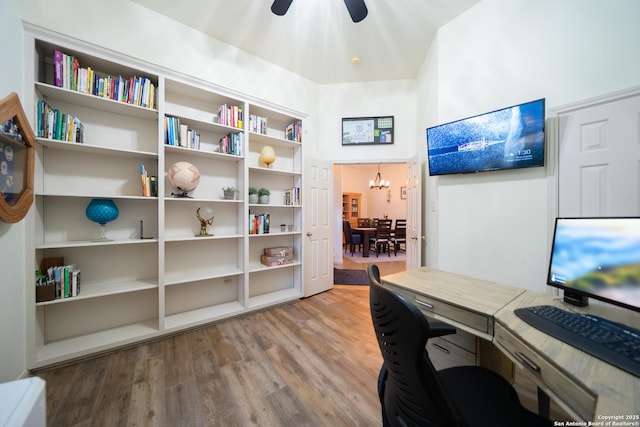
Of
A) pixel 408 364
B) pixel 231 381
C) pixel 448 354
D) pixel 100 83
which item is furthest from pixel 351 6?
pixel 231 381

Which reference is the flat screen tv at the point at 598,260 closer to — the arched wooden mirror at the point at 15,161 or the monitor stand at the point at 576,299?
the monitor stand at the point at 576,299

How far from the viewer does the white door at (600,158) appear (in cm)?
145

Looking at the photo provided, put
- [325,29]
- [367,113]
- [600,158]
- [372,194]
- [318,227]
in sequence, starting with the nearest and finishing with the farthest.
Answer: [600,158] < [325,29] < [318,227] < [367,113] < [372,194]

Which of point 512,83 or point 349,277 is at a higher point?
point 512,83

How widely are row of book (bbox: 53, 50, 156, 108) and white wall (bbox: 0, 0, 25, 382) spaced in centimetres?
20

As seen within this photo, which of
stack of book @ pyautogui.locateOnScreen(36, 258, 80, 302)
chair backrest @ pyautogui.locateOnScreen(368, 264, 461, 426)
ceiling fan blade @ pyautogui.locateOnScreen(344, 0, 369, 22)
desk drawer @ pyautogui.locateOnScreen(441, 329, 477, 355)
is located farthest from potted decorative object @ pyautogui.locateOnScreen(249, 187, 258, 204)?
desk drawer @ pyautogui.locateOnScreen(441, 329, 477, 355)

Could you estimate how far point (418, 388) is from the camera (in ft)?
2.09

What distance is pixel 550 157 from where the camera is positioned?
1.78 meters

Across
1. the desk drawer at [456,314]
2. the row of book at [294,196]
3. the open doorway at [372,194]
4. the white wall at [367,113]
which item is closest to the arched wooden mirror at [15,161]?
the row of book at [294,196]

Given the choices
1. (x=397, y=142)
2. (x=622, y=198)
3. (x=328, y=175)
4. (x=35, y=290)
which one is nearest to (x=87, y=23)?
(x=35, y=290)

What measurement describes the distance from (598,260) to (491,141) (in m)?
1.37

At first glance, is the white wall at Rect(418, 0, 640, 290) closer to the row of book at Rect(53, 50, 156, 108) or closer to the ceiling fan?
the ceiling fan

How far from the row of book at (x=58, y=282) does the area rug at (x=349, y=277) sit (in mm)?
3280

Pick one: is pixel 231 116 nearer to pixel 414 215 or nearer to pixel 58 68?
pixel 58 68
